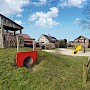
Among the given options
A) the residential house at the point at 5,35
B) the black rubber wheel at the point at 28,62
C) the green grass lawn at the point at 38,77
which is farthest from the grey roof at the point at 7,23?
the black rubber wheel at the point at 28,62

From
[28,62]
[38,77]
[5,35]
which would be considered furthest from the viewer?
[5,35]

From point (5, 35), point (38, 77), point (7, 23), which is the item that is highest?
point (7, 23)

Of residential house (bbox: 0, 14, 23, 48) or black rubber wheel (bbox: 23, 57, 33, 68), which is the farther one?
residential house (bbox: 0, 14, 23, 48)

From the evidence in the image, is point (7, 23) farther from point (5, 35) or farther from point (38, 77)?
point (38, 77)

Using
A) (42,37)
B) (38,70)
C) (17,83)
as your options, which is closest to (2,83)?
(17,83)

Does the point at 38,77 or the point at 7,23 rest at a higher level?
the point at 7,23

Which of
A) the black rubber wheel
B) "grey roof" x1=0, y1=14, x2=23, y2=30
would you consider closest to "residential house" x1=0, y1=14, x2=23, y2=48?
"grey roof" x1=0, y1=14, x2=23, y2=30

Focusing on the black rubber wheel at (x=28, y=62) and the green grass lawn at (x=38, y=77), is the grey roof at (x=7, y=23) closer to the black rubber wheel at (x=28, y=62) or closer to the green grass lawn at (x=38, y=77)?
the green grass lawn at (x=38, y=77)

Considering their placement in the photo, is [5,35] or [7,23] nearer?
[5,35]

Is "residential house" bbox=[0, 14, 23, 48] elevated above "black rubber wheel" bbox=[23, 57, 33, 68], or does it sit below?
above

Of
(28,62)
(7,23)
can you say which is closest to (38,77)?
(28,62)

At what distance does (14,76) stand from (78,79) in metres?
3.18

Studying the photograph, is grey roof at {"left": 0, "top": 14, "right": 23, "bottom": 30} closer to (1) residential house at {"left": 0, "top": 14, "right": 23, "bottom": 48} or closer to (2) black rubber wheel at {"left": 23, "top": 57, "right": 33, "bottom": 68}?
(1) residential house at {"left": 0, "top": 14, "right": 23, "bottom": 48}

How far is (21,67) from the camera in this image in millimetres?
10609
